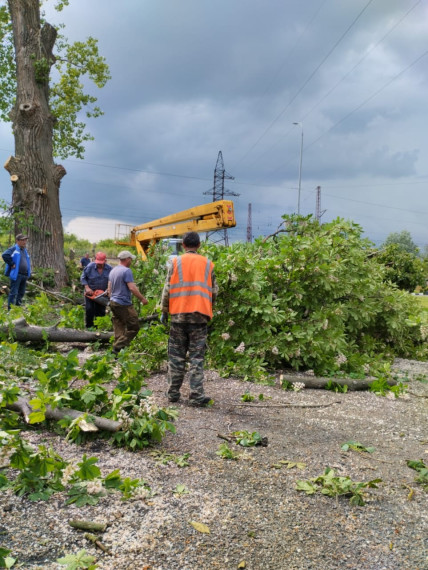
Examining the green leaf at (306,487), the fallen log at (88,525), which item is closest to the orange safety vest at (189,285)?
the green leaf at (306,487)

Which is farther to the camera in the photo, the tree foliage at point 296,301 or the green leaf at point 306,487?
the tree foliage at point 296,301

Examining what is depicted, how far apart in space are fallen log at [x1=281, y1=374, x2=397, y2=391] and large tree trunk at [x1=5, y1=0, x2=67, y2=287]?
9.44m

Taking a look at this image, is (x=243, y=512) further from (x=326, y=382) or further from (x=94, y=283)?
(x=94, y=283)

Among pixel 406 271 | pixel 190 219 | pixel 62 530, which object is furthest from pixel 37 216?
pixel 406 271

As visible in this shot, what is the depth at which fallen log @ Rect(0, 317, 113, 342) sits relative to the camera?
23.3 feet

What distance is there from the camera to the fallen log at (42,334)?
711 centimetres

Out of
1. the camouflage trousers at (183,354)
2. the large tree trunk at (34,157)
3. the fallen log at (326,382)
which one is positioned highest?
the large tree trunk at (34,157)

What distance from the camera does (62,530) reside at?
2648mm

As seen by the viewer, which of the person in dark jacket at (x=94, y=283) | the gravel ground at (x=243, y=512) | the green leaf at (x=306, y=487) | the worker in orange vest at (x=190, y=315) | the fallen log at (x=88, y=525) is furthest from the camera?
the person in dark jacket at (x=94, y=283)

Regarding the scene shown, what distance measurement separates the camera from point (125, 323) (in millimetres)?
7754

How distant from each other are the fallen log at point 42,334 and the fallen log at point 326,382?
3.21 metres

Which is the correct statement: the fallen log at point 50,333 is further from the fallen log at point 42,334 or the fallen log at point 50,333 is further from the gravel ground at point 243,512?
the gravel ground at point 243,512

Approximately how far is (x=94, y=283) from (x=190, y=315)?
4.61m

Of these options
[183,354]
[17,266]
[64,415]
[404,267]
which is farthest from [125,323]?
[404,267]
